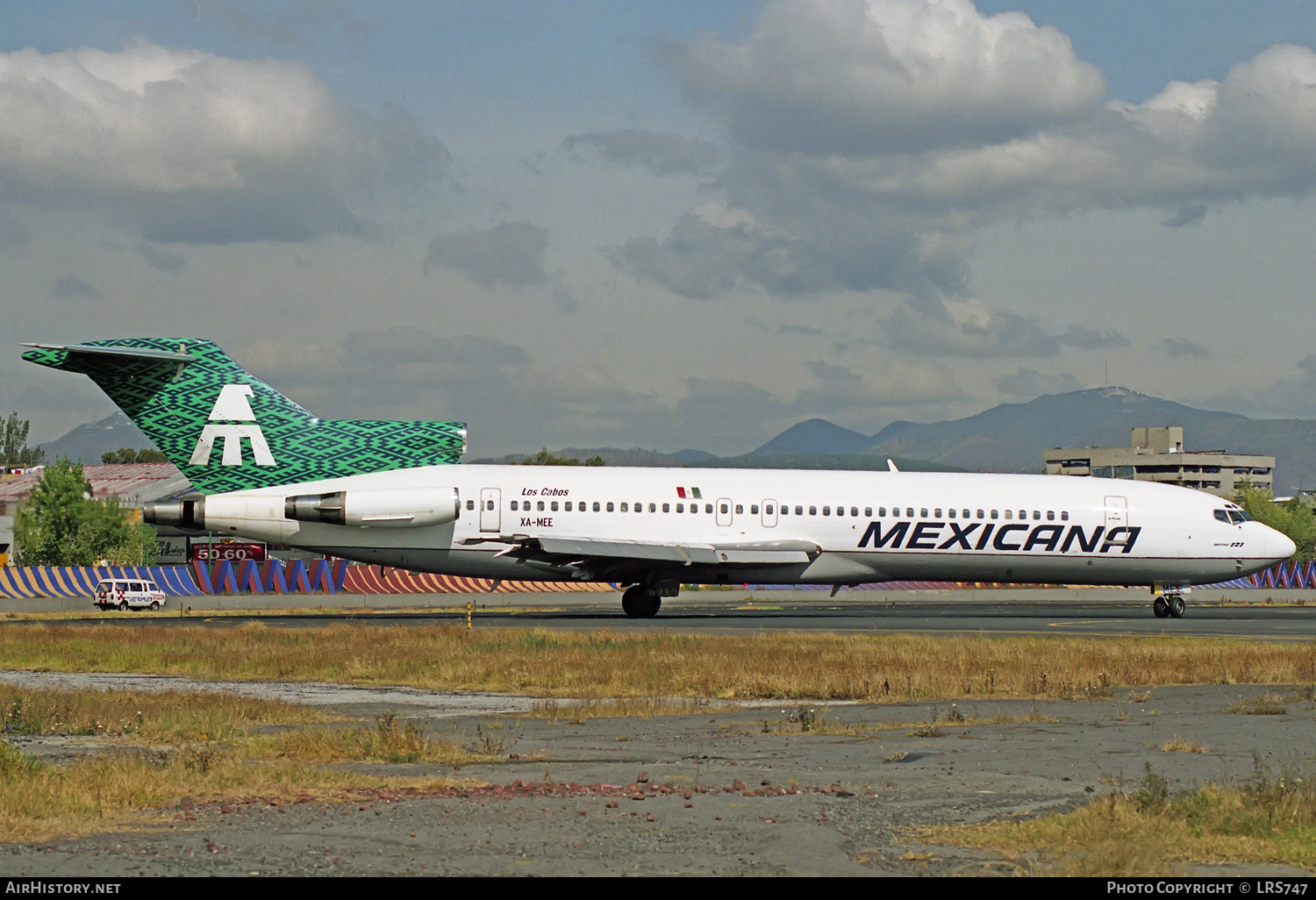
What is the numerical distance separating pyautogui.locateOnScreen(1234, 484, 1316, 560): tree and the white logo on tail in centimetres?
10810

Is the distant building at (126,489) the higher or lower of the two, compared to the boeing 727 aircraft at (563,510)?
higher

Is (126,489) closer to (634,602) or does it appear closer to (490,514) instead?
(490,514)

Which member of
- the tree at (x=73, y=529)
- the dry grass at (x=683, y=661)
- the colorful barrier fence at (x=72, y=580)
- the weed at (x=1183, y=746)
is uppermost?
the tree at (x=73, y=529)

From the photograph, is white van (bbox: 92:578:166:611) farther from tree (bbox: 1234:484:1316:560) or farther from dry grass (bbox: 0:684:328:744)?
tree (bbox: 1234:484:1316:560)

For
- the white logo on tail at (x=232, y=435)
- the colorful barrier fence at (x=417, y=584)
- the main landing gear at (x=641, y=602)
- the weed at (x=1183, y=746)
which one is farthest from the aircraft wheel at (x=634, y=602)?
the weed at (x=1183, y=746)

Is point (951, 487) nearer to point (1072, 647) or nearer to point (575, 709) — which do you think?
point (1072, 647)

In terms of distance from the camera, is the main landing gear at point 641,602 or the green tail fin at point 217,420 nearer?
the green tail fin at point 217,420

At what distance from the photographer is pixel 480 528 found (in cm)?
3909

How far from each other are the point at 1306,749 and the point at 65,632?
2659 cm

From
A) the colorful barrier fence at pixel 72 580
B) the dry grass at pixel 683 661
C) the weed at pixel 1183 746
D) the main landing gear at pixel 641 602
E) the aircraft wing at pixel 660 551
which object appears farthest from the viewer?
the colorful barrier fence at pixel 72 580

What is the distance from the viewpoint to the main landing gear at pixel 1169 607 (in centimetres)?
4160

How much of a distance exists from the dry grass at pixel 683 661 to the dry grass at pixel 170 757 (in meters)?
5.00

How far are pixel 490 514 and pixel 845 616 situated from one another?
11315mm

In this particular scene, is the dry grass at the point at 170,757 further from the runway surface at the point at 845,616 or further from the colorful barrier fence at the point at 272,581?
the colorful barrier fence at the point at 272,581
